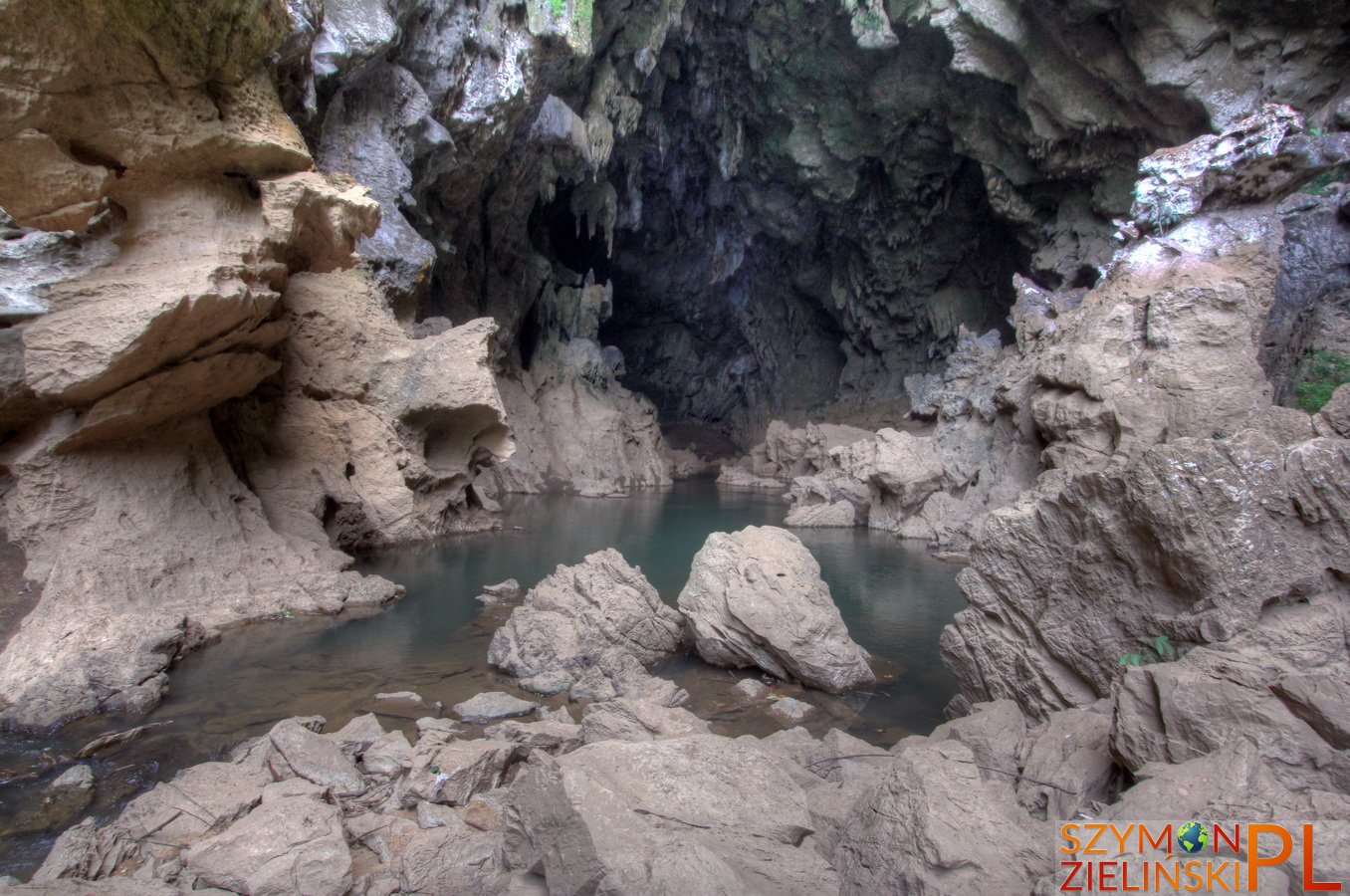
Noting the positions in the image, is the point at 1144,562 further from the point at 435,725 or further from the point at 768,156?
the point at 768,156

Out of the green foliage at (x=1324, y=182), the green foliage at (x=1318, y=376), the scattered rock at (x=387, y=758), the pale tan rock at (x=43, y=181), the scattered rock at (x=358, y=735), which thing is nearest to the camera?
the scattered rock at (x=387, y=758)

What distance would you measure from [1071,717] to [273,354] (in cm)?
910

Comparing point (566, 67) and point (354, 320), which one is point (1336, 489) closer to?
point (354, 320)

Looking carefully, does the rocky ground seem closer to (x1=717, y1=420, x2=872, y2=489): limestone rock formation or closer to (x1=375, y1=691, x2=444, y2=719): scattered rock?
(x1=375, y1=691, x2=444, y2=719): scattered rock

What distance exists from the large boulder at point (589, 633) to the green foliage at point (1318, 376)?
8701 mm

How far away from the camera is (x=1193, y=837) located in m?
1.97

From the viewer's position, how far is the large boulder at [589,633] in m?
5.66

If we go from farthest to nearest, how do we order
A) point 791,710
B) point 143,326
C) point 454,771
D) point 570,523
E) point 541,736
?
point 570,523 → point 143,326 → point 791,710 → point 541,736 → point 454,771

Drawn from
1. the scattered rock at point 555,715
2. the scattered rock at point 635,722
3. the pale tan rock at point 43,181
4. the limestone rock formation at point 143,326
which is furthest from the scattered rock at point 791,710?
the pale tan rock at point 43,181

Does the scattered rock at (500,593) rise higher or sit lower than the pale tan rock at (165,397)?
lower

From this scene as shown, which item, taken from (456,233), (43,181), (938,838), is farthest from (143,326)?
(456,233)

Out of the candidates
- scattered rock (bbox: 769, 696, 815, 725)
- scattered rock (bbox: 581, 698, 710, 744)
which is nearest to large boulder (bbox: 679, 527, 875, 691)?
scattered rock (bbox: 769, 696, 815, 725)

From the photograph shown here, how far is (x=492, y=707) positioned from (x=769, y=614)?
7.56 feet

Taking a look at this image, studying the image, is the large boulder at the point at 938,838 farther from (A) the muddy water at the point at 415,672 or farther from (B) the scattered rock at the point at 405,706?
(B) the scattered rock at the point at 405,706
